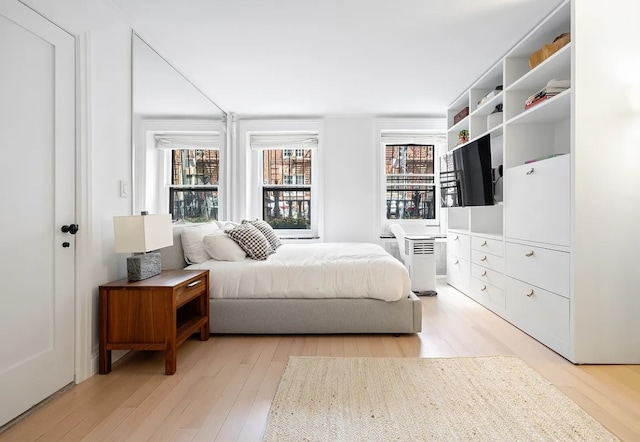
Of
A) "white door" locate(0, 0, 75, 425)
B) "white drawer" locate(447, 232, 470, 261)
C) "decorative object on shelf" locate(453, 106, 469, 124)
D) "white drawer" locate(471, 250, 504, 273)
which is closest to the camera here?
"white door" locate(0, 0, 75, 425)

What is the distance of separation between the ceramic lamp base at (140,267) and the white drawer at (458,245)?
3.37m

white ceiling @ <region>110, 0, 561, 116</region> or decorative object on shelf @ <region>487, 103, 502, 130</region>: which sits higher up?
white ceiling @ <region>110, 0, 561, 116</region>

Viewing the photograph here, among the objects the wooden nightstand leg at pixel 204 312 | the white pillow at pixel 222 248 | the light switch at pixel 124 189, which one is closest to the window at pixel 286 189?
the white pillow at pixel 222 248

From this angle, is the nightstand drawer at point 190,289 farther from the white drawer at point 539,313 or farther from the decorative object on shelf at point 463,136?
the decorative object on shelf at point 463,136

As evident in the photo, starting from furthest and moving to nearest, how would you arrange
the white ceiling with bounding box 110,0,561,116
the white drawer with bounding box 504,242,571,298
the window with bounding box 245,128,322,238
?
1. the window with bounding box 245,128,322,238
2. the white ceiling with bounding box 110,0,561,116
3. the white drawer with bounding box 504,242,571,298

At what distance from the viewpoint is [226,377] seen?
2.20 m

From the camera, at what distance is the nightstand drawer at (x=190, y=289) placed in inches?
A: 92.4

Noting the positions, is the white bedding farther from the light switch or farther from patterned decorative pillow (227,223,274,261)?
the light switch

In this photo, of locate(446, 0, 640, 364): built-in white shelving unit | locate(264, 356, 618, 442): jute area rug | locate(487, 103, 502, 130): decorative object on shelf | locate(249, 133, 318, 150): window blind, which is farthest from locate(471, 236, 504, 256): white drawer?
locate(249, 133, 318, 150): window blind

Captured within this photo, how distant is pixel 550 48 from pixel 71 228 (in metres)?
3.53

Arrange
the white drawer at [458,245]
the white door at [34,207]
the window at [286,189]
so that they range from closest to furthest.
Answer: the white door at [34,207] < the white drawer at [458,245] < the window at [286,189]

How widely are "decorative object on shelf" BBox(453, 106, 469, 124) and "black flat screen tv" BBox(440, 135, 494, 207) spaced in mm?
455

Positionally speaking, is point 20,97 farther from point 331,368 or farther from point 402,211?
point 402,211

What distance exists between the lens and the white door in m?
1.74
